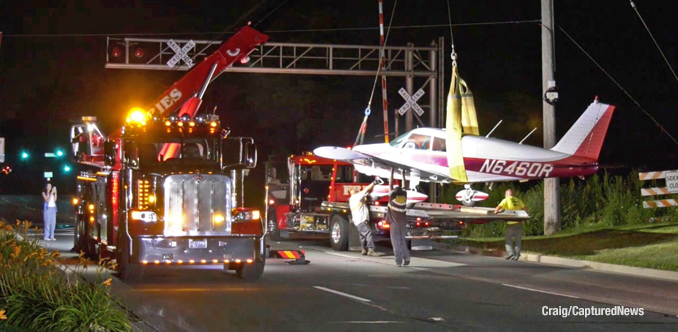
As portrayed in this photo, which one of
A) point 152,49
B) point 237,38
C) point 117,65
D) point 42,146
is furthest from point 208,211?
point 42,146

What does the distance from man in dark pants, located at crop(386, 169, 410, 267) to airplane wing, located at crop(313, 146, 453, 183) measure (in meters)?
4.80

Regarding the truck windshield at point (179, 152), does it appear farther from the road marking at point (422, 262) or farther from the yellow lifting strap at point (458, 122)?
the yellow lifting strap at point (458, 122)

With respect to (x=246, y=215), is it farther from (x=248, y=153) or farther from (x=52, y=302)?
(x=52, y=302)

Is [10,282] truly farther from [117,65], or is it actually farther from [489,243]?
[117,65]

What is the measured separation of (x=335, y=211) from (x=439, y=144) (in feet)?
11.2

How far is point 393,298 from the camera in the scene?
13633mm

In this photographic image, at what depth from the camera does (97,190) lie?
64.5 ft

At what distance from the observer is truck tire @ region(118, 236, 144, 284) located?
50.8 ft

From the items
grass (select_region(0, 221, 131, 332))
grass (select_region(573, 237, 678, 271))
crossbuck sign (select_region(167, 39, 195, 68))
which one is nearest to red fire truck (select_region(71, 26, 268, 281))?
grass (select_region(0, 221, 131, 332))

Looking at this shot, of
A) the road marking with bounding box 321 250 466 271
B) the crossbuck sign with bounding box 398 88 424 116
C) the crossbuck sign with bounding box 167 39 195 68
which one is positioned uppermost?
the crossbuck sign with bounding box 167 39 195 68

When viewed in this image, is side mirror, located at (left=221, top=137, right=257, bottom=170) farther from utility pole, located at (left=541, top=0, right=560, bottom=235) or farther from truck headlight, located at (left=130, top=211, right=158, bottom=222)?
utility pole, located at (left=541, top=0, right=560, bottom=235)

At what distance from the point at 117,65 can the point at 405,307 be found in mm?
21932

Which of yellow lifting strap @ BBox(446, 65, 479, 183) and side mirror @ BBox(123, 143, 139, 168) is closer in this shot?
side mirror @ BBox(123, 143, 139, 168)

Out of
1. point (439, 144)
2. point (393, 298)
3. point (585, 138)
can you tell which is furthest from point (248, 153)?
point (585, 138)
